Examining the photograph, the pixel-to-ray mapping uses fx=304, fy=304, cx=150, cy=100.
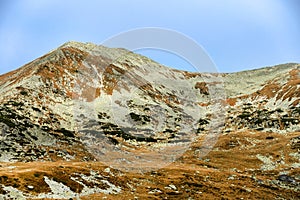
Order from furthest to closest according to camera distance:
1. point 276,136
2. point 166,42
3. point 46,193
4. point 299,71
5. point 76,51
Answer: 1. point 299,71
2. point 76,51
3. point 276,136
4. point 166,42
5. point 46,193

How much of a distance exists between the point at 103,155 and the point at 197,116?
222 feet

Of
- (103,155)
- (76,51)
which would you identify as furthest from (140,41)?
(76,51)

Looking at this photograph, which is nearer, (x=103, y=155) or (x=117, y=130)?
(x=103, y=155)

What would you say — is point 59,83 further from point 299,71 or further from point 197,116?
point 299,71

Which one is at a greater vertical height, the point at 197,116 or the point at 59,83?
the point at 59,83

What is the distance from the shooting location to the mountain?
4997 centimetres

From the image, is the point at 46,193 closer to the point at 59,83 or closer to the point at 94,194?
the point at 94,194

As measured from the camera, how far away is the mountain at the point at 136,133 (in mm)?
49969

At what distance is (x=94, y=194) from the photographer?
4212cm

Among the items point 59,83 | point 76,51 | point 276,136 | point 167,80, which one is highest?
point 76,51

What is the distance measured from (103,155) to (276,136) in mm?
55734

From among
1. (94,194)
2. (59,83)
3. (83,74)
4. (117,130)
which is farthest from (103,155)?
(83,74)

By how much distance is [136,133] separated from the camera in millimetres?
105562

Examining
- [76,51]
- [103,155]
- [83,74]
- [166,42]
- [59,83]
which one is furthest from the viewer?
[76,51]
